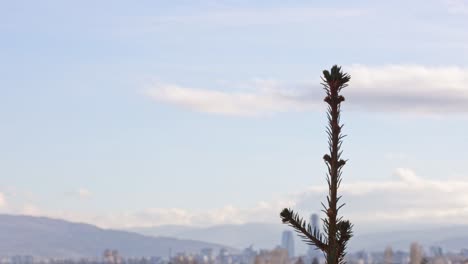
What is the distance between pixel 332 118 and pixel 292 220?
1057 mm

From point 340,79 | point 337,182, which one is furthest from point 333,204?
point 340,79

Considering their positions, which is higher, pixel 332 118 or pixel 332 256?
pixel 332 118

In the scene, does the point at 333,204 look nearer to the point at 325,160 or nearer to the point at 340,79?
the point at 325,160

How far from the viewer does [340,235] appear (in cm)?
1212

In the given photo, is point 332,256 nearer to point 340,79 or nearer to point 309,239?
point 309,239

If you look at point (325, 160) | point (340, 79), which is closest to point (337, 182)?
point (325, 160)

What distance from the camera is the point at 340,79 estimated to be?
11672 mm

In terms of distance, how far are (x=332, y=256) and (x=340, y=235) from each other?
445 mm

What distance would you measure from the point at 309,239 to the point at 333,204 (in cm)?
45

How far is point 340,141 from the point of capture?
11.9 m

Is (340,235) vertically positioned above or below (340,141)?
below

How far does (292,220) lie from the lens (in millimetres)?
11945

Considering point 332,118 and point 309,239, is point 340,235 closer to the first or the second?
point 309,239

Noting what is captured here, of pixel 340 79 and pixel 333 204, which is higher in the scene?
pixel 340 79
